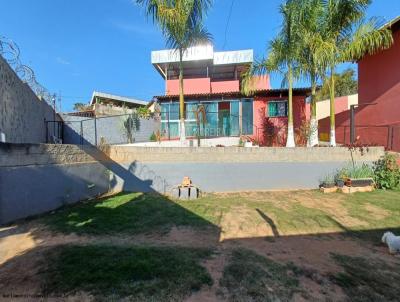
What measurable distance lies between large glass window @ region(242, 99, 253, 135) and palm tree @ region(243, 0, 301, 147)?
421cm

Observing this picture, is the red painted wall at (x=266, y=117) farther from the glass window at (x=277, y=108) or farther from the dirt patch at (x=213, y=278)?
the dirt patch at (x=213, y=278)

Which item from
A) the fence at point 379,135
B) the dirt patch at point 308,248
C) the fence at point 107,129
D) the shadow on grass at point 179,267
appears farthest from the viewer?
the fence at point 107,129

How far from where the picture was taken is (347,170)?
10.1 meters

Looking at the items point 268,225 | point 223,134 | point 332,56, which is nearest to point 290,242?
point 268,225

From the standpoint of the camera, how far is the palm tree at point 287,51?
1039cm

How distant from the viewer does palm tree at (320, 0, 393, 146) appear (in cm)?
1024

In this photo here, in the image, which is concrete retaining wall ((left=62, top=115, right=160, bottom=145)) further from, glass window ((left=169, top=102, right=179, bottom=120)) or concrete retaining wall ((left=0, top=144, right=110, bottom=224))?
concrete retaining wall ((left=0, top=144, right=110, bottom=224))

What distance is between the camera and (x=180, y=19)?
9633 millimetres

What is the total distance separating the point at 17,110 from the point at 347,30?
36.6 ft

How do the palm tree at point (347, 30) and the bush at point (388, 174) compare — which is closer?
the bush at point (388, 174)

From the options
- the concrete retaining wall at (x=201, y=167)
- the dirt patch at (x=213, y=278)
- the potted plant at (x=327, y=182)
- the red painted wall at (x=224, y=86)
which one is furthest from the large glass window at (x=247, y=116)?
the dirt patch at (x=213, y=278)

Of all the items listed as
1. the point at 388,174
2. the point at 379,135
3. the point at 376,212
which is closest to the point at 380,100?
the point at 379,135

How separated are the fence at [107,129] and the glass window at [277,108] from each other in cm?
693

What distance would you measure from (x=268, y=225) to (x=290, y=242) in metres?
0.95
